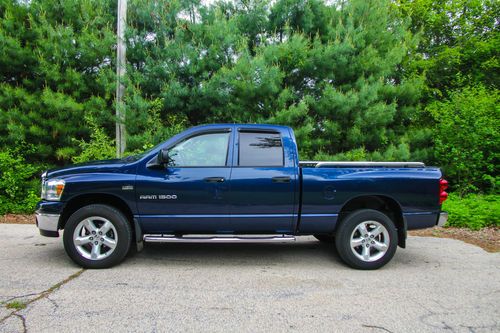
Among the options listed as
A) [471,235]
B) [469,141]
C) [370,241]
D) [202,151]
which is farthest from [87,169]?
[469,141]

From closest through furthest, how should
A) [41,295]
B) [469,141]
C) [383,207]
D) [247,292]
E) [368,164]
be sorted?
[41,295], [247,292], [368,164], [383,207], [469,141]

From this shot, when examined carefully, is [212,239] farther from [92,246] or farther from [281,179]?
[92,246]

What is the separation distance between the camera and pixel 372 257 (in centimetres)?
502

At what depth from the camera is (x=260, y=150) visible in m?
5.13

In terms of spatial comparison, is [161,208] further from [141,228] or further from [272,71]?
[272,71]

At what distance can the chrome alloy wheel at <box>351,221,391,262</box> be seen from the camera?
501cm

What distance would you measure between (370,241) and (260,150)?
6.26 ft

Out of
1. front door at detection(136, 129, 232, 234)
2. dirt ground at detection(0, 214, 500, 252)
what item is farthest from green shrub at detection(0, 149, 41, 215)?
front door at detection(136, 129, 232, 234)

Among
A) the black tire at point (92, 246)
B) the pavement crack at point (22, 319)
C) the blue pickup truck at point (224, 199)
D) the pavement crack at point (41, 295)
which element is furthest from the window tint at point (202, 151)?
the pavement crack at point (22, 319)

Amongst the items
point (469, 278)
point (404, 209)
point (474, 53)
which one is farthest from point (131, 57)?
point (474, 53)

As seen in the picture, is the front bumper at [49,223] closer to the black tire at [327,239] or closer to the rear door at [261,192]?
the rear door at [261,192]

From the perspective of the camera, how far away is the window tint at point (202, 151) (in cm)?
503

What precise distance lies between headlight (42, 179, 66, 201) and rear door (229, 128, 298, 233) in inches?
85.9

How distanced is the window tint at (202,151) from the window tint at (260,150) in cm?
24
